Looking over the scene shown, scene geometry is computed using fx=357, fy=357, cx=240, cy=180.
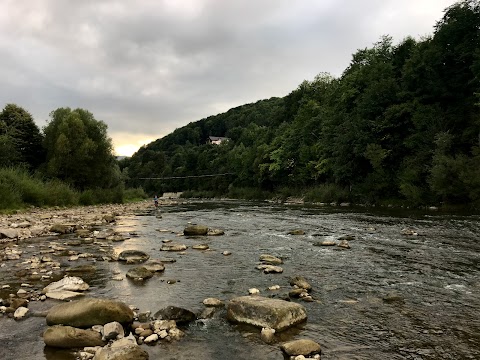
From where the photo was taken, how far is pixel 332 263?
12758 millimetres

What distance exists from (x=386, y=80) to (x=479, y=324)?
159ft

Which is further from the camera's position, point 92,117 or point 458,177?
point 92,117

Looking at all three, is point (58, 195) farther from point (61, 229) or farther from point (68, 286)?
point (68, 286)

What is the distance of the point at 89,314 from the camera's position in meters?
7.01

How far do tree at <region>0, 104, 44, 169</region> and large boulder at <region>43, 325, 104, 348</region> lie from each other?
49562mm

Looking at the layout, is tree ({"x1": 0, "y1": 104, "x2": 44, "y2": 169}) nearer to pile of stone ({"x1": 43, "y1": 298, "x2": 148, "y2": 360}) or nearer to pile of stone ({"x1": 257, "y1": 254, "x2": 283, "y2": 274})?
pile of stone ({"x1": 257, "y1": 254, "x2": 283, "y2": 274})

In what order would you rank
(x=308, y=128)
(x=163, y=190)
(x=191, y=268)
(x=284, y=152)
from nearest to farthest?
(x=191, y=268) < (x=308, y=128) < (x=284, y=152) < (x=163, y=190)

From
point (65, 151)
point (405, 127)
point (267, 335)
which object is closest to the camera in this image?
point (267, 335)

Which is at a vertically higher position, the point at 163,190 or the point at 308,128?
the point at 308,128

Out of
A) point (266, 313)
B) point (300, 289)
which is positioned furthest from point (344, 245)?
point (266, 313)

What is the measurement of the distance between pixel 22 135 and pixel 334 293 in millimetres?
56508

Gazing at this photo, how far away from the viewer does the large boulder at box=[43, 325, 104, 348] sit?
244 inches

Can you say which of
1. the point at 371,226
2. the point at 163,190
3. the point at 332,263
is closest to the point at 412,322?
the point at 332,263

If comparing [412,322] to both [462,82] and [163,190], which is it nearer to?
[462,82]
